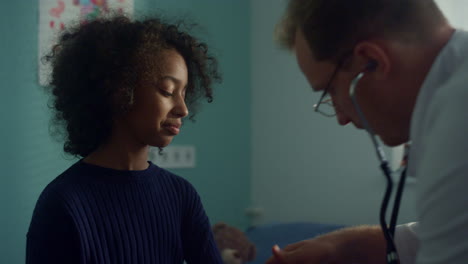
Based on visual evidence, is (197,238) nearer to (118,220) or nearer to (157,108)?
(118,220)

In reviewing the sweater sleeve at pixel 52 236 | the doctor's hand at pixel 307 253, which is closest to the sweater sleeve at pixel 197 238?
the doctor's hand at pixel 307 253

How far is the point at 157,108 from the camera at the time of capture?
1.08 meters

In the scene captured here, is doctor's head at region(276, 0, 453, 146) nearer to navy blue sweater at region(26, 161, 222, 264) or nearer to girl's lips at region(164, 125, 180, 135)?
girl's lips at region(164, 125, 180, 135)

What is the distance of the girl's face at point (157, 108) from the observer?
1079mm

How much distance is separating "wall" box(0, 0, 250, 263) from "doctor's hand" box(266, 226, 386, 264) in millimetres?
1053

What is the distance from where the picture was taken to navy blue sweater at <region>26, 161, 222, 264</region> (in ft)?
3.21

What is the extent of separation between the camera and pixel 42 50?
1.87 m

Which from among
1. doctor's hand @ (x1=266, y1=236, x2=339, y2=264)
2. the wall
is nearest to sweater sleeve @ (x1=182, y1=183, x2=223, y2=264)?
doctor's hand @ (x1=266, y1=236, x2=339, y2=264)

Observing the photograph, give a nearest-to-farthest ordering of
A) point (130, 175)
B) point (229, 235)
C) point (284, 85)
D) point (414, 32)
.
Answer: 1. point (414, 32)
2. point (130, 175)
3. point (229, 235)
4. point (284, 85)

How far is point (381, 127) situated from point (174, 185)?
0.56 m

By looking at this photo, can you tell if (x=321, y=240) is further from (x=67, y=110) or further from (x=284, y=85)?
(x=284, y=85)

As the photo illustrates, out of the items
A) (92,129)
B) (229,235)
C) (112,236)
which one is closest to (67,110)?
(92,129)

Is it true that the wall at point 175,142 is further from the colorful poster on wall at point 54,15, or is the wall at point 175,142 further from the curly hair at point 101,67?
the curly hair at point 101,67

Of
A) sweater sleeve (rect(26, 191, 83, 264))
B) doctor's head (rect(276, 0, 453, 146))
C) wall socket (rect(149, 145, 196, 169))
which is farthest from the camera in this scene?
wall socket (rect(149, 145, 196, 169))
